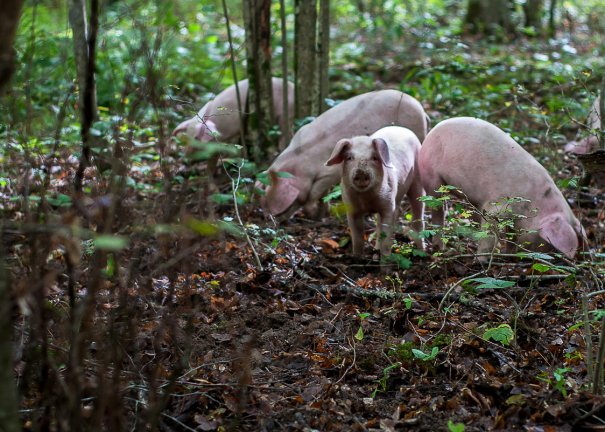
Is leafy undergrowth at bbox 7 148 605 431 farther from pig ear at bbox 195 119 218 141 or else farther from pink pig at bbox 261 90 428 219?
pink pig at bbox 261 90 428 219

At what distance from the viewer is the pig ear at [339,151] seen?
591 centimetres

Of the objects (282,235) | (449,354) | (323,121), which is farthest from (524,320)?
(323,121)

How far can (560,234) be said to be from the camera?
17.7ft

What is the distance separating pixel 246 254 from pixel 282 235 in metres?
0.32

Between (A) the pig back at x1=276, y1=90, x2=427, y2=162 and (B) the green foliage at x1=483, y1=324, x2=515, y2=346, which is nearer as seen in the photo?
(B) the green foliage at x1=483, y1=324, x2=515, y2=346

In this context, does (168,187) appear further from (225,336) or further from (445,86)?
(445,86)

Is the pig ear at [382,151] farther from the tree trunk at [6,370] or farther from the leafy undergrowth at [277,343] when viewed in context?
the tree trunk at [6,370]

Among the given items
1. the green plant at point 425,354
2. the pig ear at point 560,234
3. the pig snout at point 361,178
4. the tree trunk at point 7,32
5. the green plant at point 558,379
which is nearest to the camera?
the tree trunk at point 7,32

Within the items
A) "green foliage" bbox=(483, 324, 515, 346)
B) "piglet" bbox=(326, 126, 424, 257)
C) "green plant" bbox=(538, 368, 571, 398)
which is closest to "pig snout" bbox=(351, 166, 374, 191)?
"piglet" bbox=(326, 126, 424, 257)

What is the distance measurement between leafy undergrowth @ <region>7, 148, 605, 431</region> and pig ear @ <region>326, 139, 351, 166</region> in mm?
776

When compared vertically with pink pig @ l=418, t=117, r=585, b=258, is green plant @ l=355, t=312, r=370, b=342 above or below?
below

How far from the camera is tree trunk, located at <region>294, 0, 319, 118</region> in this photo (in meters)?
8.06

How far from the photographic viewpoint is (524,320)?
4.37 metres

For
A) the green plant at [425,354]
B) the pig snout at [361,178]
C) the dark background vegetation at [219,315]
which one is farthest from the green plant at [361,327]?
the pig snout at [361,178]
